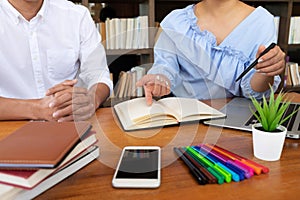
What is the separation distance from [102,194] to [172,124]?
1.16 feet

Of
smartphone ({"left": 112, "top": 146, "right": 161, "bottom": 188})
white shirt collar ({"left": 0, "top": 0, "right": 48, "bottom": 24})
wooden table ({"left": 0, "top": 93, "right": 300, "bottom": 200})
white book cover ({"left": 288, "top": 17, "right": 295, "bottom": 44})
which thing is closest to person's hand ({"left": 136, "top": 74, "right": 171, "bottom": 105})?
wooden table ({"left": 0, "top": 93, "right": 300, "bottom": 200})

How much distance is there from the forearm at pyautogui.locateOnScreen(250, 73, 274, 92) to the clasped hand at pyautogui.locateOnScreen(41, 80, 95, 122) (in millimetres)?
560

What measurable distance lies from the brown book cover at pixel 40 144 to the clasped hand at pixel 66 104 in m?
0.23

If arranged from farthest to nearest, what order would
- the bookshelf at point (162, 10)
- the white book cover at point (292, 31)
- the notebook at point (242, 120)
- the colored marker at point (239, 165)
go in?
the white book cover at point (292, 31), the bookshelf at point (162, 10), the notebook at point (242, 120), the colored marker at point (239, 165)

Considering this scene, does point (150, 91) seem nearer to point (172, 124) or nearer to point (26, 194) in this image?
point (172, 124)

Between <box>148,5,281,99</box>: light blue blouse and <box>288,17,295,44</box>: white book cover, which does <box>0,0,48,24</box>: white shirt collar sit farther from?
<box>288,17,295,44</box>: white book cover

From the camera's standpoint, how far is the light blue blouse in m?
1.10

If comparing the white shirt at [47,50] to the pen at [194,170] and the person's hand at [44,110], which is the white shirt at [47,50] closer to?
the person's hand at [44,110]

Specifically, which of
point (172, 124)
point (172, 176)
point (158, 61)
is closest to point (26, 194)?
point (172, 176)

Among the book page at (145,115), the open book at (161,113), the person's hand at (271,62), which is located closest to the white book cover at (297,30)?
the person's hand at (271,62)

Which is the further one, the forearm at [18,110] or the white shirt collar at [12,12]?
the white shirt collar at [12,12]

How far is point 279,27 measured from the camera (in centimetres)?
229

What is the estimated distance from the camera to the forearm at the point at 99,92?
1002mm

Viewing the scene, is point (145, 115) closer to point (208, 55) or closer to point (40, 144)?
point (40, 144)
